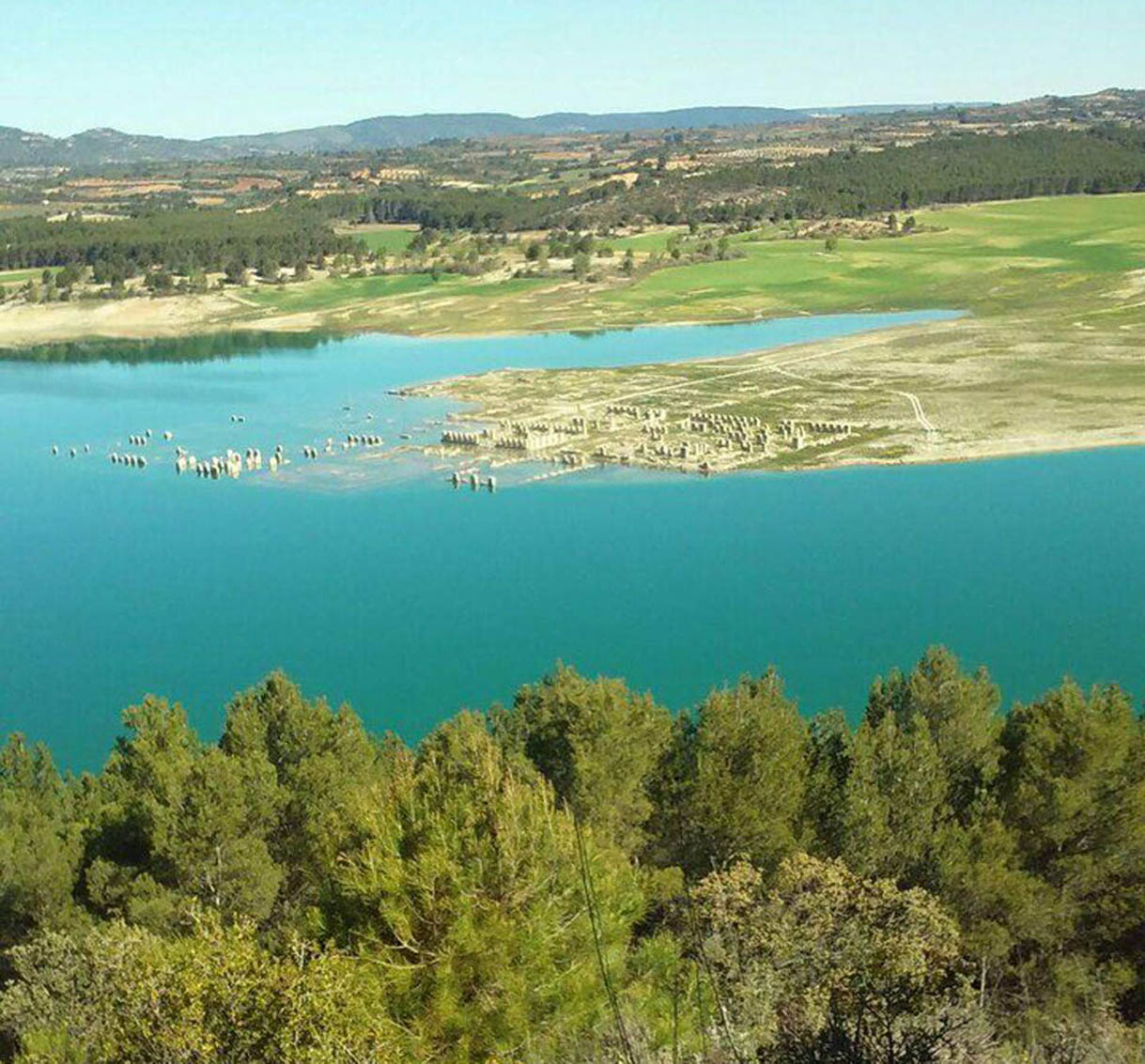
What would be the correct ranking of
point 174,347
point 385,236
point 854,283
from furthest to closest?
point 385,236, point 854,283, point 174,347

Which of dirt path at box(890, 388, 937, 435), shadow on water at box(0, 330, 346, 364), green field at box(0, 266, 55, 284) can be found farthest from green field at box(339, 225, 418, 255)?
dirt path at box(890, 388, 937, 435)

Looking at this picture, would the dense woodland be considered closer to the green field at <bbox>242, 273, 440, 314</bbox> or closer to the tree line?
the green field at <bbox>242, 273, 440, 314</bbox>

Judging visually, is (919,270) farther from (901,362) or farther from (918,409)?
(918,409)

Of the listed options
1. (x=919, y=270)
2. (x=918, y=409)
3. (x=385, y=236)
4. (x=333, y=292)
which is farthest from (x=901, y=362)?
(x=385, y=236)

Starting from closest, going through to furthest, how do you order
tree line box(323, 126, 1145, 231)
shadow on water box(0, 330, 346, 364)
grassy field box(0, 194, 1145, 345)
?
grassy field box(0, 194, 1145, 345) → shadow on water box(0, 330, 346, 364) → tree line box(323, 126, 1145, 231)

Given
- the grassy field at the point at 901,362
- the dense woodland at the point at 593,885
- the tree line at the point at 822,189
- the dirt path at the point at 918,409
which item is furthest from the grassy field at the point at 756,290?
the dense woodland at the point at 593,885

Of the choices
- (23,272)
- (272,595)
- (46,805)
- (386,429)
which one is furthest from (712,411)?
(23,272)
